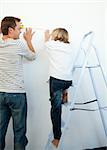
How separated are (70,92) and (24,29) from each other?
2.70 feet

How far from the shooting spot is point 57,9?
2.66 metres

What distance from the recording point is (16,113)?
2.28 m

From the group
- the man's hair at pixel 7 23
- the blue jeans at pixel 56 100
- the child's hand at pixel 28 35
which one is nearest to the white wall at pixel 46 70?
the child's hand at pixel 28 35

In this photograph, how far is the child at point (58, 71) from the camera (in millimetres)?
2328

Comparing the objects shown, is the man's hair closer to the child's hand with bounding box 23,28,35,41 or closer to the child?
the child's hand with bounding box 23,28,35,41

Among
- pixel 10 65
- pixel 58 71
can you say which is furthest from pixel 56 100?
pixel 10 65

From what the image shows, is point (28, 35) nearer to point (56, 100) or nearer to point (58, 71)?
point (58, 71)

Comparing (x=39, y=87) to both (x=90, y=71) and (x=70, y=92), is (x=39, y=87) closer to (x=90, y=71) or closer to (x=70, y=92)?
(x=70, y=92)

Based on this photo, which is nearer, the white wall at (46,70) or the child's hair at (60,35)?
the child's hair at (60,35)

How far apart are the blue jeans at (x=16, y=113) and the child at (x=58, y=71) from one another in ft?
0.93

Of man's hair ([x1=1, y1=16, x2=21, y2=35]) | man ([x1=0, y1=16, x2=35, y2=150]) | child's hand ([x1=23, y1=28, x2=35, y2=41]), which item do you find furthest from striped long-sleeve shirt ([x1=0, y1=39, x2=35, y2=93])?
child's hand ([x1=23, y1=28, x2=35, y2=41])

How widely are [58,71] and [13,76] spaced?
407 mm

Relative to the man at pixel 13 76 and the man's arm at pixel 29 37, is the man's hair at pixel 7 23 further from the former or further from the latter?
the man's arm at pixel 29 37

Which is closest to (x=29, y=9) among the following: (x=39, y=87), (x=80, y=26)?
(x=80, y=26)
